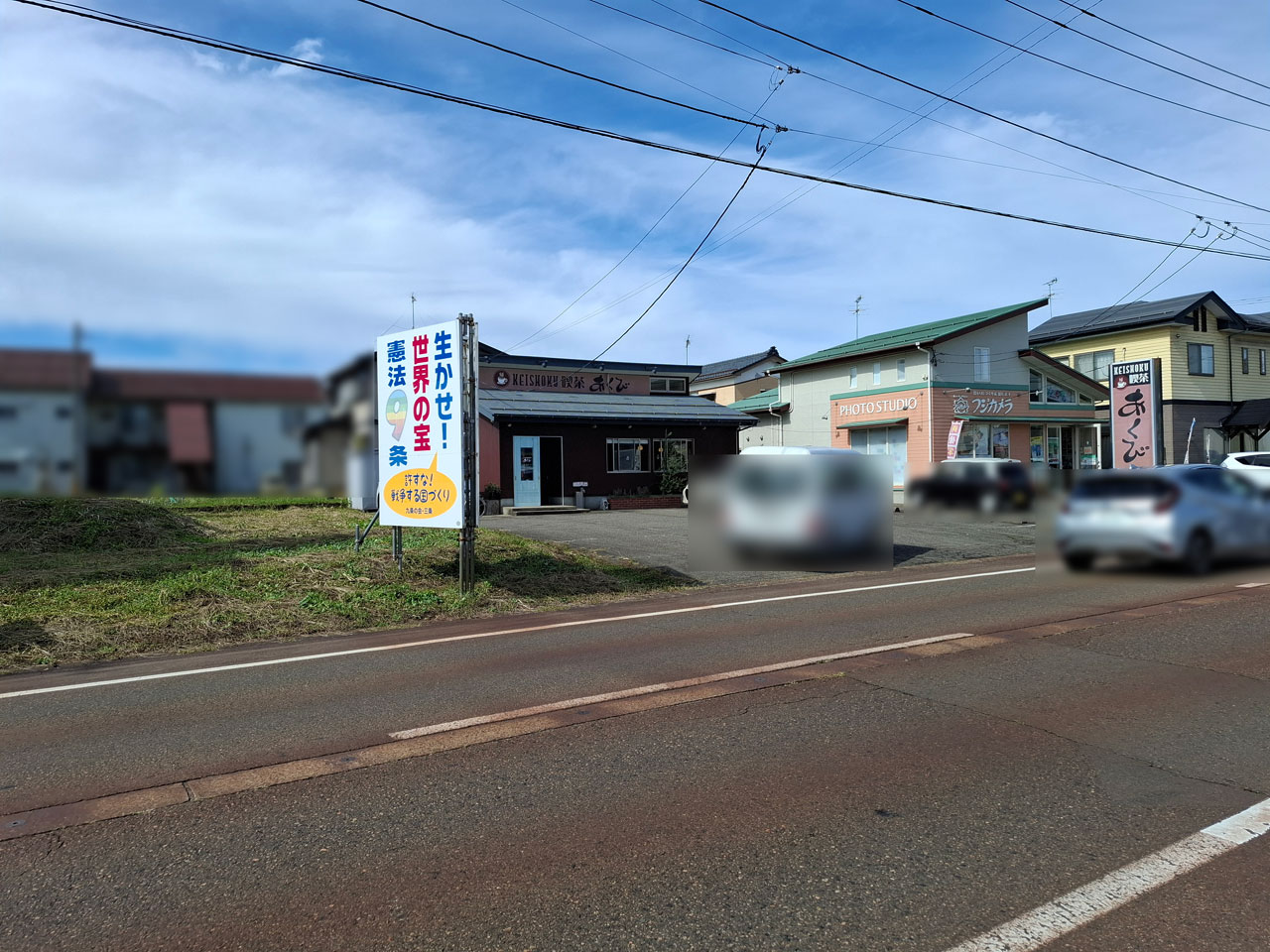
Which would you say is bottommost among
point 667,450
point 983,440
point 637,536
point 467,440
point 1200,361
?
point 637,536

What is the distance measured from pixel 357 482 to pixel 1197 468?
517 cm

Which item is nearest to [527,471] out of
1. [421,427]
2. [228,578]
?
[421,427]

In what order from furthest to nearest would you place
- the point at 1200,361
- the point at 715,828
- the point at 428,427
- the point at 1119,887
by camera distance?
the point at 1200,361, the point at 428,427, the point at 715,828, the point at 1119,887

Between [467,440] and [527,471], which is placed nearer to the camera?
[467,440]

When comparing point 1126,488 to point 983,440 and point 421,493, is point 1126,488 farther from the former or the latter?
point 421,493

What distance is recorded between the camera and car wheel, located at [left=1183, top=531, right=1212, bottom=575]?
3.91 ft

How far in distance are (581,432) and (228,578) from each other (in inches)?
824

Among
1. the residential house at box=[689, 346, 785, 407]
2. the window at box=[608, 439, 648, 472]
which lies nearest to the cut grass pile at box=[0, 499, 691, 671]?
the window at box=[608, 439, 648, 472]

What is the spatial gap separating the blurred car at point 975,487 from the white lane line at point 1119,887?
323 cm

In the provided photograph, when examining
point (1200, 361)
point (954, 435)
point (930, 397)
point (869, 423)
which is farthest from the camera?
point (1200, 361)

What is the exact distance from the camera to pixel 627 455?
35.0m

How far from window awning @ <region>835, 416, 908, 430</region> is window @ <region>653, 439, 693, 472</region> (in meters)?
31.7

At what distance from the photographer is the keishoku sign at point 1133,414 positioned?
6.11 feet

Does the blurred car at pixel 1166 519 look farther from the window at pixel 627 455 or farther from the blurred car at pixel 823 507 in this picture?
the window at pixel 627 455
